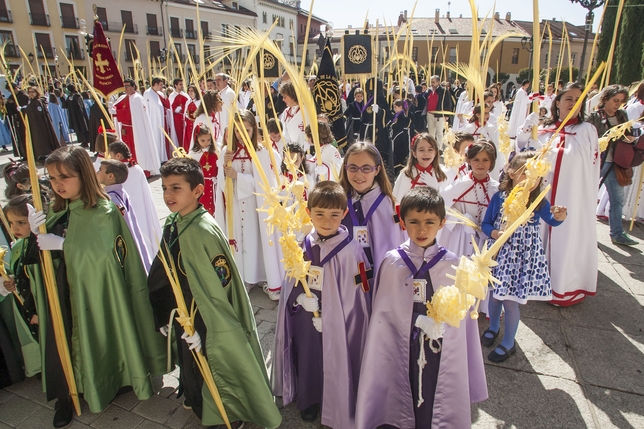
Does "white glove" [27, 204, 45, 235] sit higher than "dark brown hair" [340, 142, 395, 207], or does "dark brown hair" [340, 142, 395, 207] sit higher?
"dark brown hair" [340, 142, 395, 207]

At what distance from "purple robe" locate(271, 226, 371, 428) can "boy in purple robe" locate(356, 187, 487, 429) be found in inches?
5.4

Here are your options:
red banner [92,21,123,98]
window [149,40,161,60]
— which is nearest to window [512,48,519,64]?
window [149,40,161,60]

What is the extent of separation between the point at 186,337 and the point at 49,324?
1058 millimetres

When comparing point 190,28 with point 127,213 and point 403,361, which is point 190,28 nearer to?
point 127,213

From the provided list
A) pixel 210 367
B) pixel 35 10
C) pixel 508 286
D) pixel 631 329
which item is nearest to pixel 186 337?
pixel 210 367

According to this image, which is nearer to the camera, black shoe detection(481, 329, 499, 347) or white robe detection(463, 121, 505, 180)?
black shoe detection(481, 329, 499, 347)

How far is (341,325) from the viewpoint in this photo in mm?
2535

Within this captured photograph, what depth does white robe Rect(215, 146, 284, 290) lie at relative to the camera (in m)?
4.38

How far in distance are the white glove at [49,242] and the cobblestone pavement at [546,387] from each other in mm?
1237

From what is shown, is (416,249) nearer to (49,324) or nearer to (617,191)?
(49,324)

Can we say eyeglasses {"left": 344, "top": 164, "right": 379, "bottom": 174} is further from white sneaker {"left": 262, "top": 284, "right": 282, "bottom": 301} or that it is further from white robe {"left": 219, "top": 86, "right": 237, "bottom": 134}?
white robe {"left": 219, "top": 86, "right": 237, "bottom": 134}

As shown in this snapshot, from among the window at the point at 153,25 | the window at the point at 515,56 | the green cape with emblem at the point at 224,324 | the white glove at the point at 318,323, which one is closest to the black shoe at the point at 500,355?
the white glove at the point at 318,323

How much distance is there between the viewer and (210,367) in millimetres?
2566

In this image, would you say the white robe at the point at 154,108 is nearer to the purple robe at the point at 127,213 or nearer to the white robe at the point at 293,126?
the white robe at the point at 293,126
